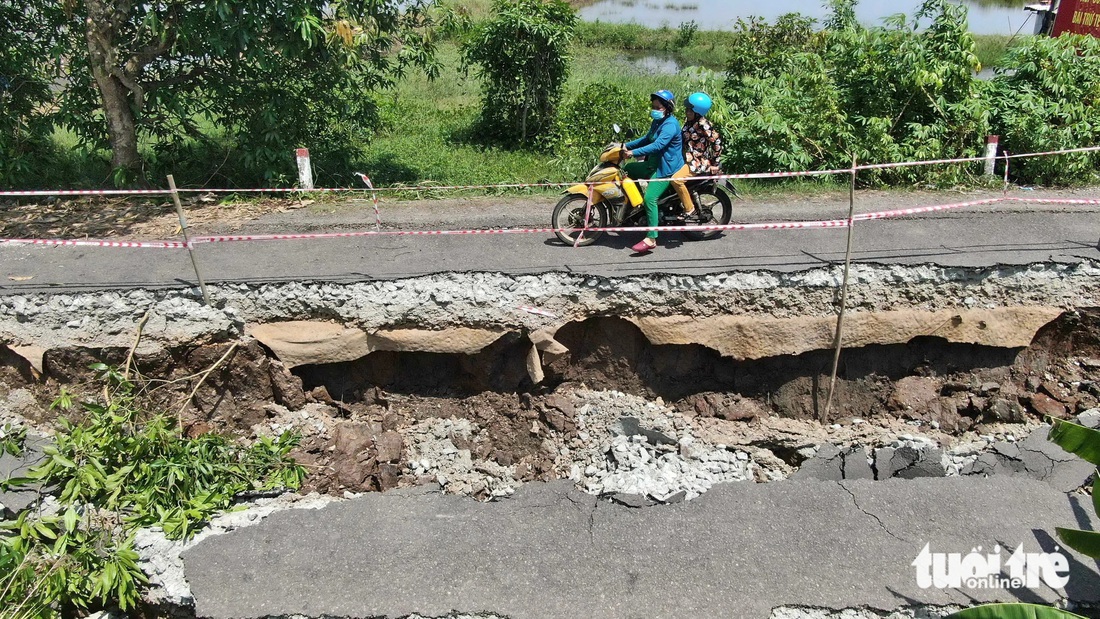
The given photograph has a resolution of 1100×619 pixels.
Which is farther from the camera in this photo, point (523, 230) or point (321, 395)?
point (523, 230)

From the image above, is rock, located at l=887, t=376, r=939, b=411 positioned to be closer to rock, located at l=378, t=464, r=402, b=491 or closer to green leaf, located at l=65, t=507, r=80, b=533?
rock, located at l=378, t=464, r=402, b=491

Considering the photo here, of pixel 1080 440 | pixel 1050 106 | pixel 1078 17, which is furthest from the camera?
pixel 1078 17

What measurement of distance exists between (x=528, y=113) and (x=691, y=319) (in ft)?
19.8

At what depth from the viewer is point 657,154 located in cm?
709

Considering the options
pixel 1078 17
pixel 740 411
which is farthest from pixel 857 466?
pixel 1078 17

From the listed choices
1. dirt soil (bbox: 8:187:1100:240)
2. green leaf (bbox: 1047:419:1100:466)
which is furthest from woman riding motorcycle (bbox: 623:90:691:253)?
green leaf (bbox: 1047:419:1100:466)

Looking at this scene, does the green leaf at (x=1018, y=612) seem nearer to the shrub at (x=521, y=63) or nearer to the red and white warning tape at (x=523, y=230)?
the red and white warning tape at (x=523, y=230)

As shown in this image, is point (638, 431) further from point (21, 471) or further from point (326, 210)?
point (21, 471)

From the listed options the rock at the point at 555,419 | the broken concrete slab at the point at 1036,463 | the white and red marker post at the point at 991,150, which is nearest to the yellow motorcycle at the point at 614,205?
the rock at the point at 555,419

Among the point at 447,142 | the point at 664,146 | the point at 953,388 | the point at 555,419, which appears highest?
the point at 447,142

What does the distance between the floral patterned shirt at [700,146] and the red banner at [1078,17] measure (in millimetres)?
7654

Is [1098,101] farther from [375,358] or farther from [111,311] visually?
[111,311]

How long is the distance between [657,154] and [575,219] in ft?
3.33

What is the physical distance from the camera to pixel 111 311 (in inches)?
256
